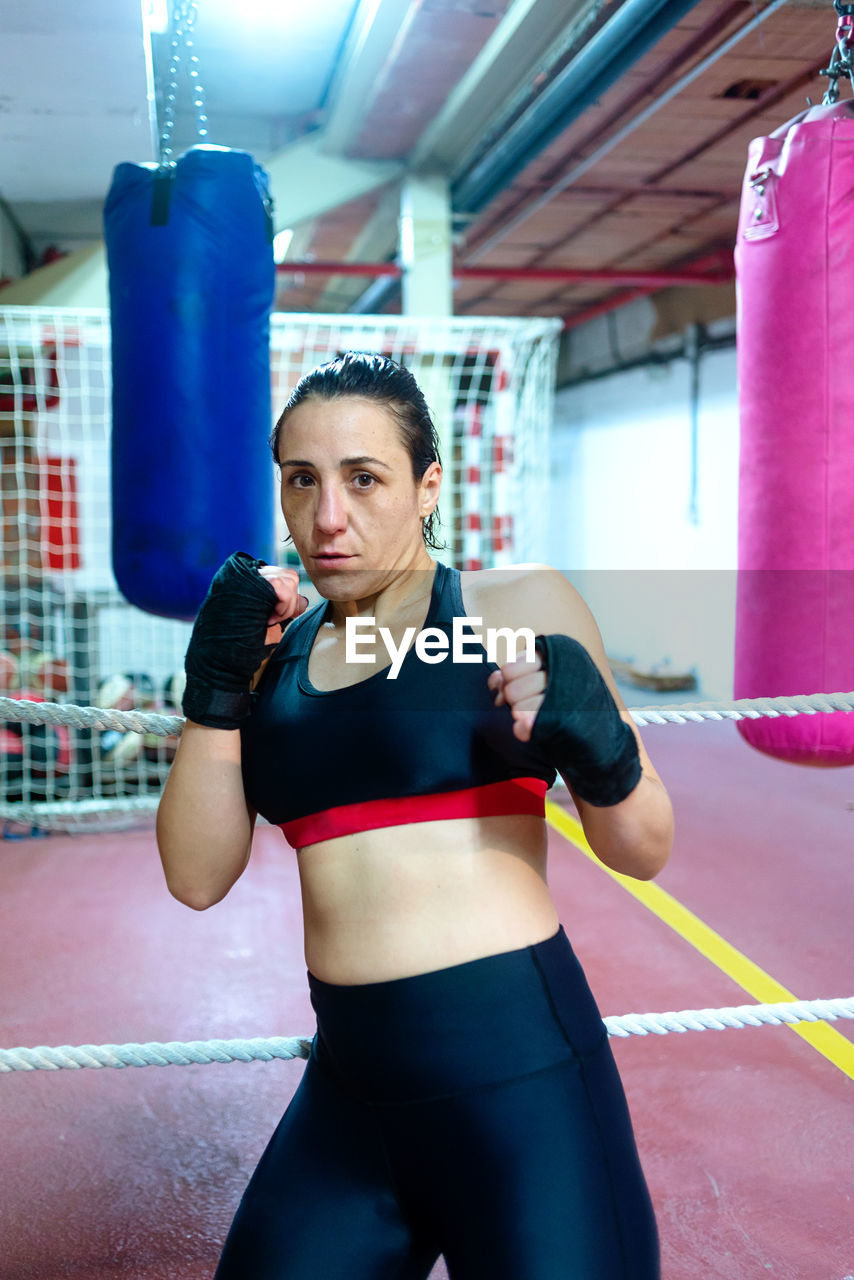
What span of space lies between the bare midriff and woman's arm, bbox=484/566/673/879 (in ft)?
0.32

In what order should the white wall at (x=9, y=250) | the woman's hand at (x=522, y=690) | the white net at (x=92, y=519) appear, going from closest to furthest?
the woman's hand at (x=522, y=690), the white net at (x=92, y=519), the white wall at (x=9, y=250)

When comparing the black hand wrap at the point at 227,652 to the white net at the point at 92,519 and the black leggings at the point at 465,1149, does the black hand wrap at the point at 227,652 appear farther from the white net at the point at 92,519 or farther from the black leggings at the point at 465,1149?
the white net at the point at 92,519

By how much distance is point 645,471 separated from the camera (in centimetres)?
909

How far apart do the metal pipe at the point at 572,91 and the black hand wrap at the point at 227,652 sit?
103 inches

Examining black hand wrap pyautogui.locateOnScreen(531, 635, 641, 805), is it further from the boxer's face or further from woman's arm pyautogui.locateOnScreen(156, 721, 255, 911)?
woman's arm pyautogui.locateOnScreen(156, 721, 255, 911)

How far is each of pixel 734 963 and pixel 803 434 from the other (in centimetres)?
182

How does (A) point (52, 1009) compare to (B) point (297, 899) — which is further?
(B) point (297, 899)

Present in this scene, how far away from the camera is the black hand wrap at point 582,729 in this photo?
98 centimetres

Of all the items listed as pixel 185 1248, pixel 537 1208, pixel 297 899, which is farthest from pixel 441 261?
pixel 537 1208

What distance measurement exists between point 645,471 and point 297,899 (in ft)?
20.8

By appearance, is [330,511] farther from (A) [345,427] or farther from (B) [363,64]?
(B) [363,64]

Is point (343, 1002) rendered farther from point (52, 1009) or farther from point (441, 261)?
point (441, 261)

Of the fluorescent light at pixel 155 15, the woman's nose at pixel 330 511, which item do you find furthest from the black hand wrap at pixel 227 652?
the fluorescent light at pixel 155 15

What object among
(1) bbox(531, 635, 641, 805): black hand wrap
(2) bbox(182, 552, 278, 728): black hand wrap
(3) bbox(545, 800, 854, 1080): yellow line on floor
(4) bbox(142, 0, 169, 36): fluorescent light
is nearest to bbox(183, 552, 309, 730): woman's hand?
(2) bbox(182, 552, 278, 728): black hand wrap
